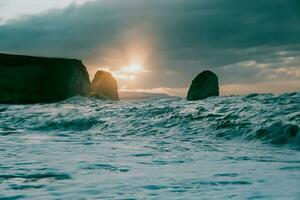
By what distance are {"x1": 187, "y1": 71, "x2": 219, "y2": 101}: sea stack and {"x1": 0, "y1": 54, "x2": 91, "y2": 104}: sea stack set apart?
18.4 feet

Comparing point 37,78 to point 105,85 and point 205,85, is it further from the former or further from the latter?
point 205,85

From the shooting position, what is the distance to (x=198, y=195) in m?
2.96

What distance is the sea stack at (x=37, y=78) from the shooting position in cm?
1919

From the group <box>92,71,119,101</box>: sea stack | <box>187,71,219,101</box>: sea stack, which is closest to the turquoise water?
<box>187,71,219,101</box>: sea stack

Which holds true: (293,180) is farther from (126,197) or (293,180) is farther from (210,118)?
(210,118)

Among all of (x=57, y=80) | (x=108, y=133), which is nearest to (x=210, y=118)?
(x=108, y=133)

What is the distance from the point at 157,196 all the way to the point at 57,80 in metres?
17.4

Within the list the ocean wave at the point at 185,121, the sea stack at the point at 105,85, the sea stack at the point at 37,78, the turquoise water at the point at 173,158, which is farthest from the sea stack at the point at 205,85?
the turquoise water at the point at 173,158

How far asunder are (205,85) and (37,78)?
26.1 ft

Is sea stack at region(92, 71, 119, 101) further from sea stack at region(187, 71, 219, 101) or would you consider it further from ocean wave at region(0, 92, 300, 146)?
ocean wave at region(0, 92, 300, 146)

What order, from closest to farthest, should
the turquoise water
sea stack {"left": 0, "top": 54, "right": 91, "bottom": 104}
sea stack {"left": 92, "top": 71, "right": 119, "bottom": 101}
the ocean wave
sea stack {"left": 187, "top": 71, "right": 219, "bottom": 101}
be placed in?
the turquoise water < the ocean wave < sea stack {"left": 0, "top": 54, "right": 91, "bottom": 104} < sea stack {"left": 187, "top": 71, "right": 219, "bottom": 101} < sea stack {"left": 92, "top": 71, "right": 119, "bottom": 101}

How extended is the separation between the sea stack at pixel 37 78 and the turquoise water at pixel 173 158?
9698mm

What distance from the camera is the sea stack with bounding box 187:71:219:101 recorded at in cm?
2000

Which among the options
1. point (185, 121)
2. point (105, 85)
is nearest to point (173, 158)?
point (185, 121)
